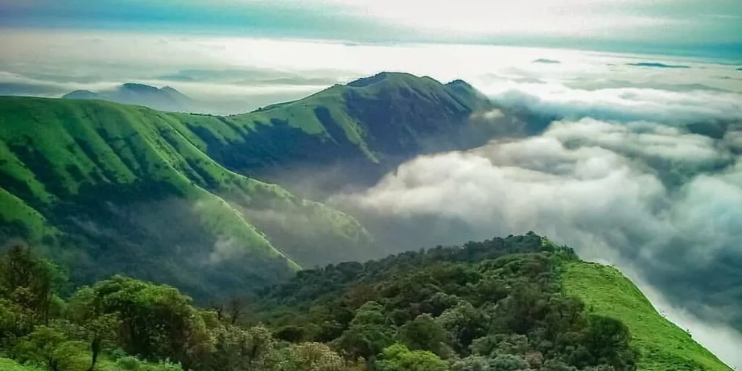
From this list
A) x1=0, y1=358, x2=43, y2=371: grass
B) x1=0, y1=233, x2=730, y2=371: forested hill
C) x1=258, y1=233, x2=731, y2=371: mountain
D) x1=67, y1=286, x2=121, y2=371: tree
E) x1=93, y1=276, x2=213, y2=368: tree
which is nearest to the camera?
x1=0, y1=358, x2=43, y2=371: grass

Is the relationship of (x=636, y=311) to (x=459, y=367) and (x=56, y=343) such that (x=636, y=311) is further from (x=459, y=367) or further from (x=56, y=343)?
(x=56, y=343)

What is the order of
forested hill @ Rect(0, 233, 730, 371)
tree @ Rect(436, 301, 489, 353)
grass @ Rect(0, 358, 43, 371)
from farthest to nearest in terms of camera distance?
tree @ Rect(436, 301, 489, 353) → forested hill @ Rect(0, 233, 730, 371) → grass @ Rect(0, 358, 43, 371)

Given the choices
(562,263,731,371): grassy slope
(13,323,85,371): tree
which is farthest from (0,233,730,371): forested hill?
(562,263,731,371): grassy slope

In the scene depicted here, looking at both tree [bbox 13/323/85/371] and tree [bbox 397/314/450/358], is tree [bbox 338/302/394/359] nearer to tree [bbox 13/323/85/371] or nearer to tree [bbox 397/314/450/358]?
tree [bbox 397/314/450/358]

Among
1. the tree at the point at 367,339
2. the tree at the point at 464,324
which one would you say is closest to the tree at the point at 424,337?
the tree at the point at 367,339

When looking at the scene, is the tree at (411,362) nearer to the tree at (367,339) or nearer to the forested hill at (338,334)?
A: the forested hill at (338,334)

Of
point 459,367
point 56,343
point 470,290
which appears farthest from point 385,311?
point 56,343
